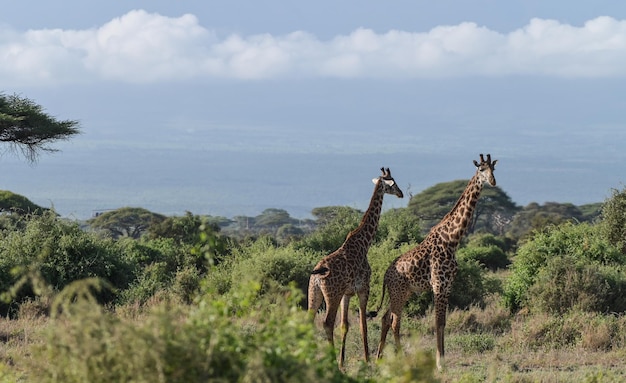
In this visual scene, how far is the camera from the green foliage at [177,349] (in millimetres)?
5238

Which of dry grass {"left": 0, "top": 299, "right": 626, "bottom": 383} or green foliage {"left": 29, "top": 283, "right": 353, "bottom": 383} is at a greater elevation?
green foliage {"left": 29, "top": 283, "right": 353, "bottom": 383}

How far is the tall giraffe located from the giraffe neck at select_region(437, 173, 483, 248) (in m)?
0.63

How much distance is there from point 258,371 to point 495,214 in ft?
214

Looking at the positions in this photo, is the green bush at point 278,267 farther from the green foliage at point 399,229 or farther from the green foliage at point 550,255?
the green foliage at point 399,229

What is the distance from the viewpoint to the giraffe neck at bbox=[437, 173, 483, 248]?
458 inches

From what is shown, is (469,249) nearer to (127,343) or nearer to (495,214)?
(127,343)

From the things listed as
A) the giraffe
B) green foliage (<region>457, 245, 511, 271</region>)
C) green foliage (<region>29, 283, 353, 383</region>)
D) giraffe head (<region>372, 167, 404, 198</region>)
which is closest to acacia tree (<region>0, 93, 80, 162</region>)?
green foliage (<region>457, 245, 511, 271</region>)

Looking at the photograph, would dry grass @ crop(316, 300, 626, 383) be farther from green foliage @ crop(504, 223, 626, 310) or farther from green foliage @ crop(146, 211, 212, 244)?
green foliage @ crop(146, 211, 212, 244)

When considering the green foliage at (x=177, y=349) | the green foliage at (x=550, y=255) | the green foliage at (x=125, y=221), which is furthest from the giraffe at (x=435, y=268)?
the green foliage at (x=125, y=221)

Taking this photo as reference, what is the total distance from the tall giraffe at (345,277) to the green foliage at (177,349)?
485cm

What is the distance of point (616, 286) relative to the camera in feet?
52.4

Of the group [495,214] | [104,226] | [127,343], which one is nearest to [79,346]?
[127,343]

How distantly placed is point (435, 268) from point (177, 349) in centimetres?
651

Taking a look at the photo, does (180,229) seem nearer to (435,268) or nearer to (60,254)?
(60,254)
